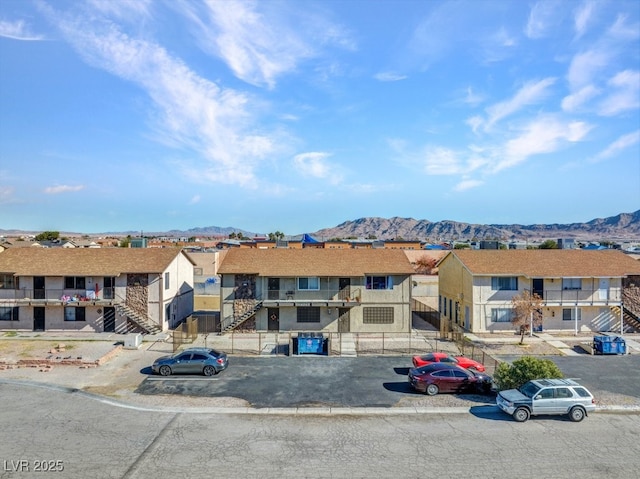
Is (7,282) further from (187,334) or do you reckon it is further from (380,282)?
(380,282)

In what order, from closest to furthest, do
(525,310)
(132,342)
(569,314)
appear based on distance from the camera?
(132,342) → (525,310) → (569,314)

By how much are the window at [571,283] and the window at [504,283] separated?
380 centimetres

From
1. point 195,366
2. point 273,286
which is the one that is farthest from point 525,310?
point 195,366

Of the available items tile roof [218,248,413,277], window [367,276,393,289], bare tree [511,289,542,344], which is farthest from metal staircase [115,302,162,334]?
bare tree [511,289,542,344]

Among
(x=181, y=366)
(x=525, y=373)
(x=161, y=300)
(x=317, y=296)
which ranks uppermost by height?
(x=317, y=296)

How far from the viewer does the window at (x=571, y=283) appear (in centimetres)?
3734

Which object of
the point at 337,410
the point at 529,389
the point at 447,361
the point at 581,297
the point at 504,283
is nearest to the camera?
the point at 529,389

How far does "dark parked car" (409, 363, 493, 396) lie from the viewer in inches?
892

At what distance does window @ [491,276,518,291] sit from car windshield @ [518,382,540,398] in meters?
17.6

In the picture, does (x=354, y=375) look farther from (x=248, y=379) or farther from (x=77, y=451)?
(x=77, y=451)

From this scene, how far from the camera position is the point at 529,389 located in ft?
65.5

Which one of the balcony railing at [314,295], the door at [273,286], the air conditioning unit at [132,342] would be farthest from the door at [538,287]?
the air conditioning unit at [132,342]

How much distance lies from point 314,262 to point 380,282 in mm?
5625

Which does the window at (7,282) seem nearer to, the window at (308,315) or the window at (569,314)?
the window at (308,315)
